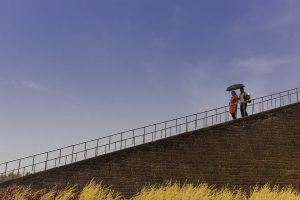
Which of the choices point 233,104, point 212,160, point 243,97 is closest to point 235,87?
point 243,97

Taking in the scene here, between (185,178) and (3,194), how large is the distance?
348 inches

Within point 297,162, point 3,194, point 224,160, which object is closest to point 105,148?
point 224,160

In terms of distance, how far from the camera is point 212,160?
1681 centimetres

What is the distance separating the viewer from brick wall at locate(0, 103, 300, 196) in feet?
50.8

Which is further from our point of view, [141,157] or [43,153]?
[43,153]

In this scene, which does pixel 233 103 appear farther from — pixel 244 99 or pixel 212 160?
pixel 212 160

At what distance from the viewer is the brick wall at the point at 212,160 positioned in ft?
50.8

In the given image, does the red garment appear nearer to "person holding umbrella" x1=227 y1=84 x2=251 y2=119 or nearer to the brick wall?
"person holding umbrella" x1=227 y1=84 x2=251 y2=119

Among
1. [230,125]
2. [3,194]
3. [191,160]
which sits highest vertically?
[230,125]

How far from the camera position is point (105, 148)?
55.8 ft

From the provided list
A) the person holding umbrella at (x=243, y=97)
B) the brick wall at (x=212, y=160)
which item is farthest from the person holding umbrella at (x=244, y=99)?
the brick wall at (x=212, y=160)

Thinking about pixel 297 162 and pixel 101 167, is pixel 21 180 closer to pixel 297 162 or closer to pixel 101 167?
pixel 101 167

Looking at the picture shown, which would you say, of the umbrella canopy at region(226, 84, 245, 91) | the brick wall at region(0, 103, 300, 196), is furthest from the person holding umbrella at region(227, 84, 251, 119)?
the brick wall at region(0, 103, 300, 196)

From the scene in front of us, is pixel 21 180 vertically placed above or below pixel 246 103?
below
